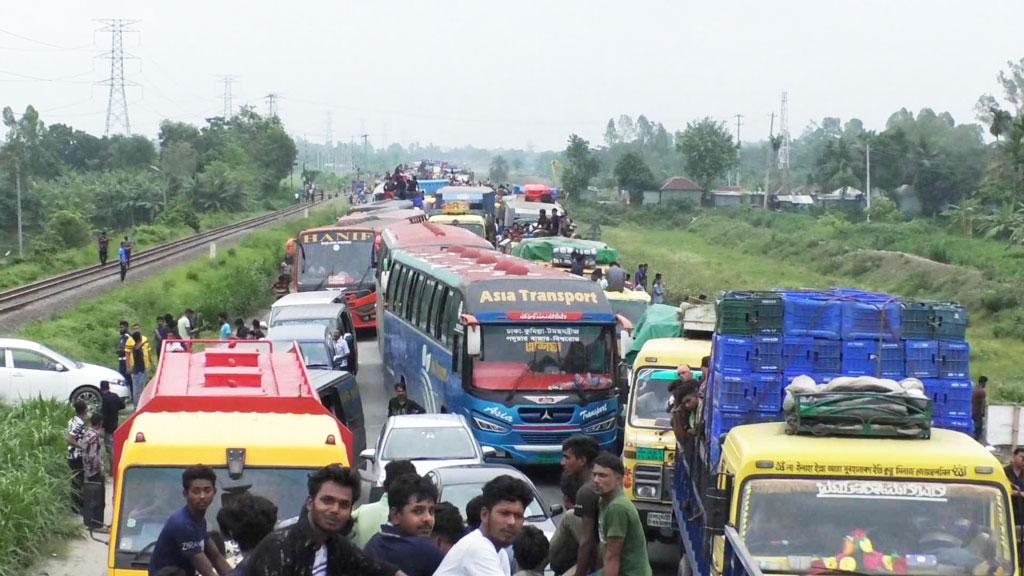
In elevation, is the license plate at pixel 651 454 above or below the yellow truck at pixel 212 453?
below

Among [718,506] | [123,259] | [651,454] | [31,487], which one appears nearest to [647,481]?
[651,454]

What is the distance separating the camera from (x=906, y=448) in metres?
8.47

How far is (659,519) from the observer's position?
45.7 ft

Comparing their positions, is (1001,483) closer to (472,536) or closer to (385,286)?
(472,536)

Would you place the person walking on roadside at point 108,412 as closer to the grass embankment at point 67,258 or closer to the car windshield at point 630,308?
the car windshield at point 630,308

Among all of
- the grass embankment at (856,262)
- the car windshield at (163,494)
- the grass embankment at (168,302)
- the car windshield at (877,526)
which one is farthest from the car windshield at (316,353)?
the car windshield at (877,526)

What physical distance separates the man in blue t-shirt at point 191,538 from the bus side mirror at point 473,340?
10461 mm

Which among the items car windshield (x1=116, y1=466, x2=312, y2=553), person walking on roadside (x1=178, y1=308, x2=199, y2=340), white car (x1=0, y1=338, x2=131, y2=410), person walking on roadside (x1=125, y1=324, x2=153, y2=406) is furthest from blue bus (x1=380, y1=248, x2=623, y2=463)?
car windshield (x1=116, y1=466, x2=312, y2=553)

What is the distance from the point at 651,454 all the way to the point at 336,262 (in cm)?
2142

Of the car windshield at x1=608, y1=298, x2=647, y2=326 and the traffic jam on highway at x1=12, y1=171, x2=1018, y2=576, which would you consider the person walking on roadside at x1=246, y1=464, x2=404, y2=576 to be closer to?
the traffic jam on highway at x1=12, y1=171, x2=1018, y2=576

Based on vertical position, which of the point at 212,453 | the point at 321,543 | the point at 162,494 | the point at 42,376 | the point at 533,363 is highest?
the point at 321,543

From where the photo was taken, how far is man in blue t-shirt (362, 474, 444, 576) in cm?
637

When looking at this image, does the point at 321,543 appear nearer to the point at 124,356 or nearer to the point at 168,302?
the point at 124,356

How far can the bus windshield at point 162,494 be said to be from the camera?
8.95m
